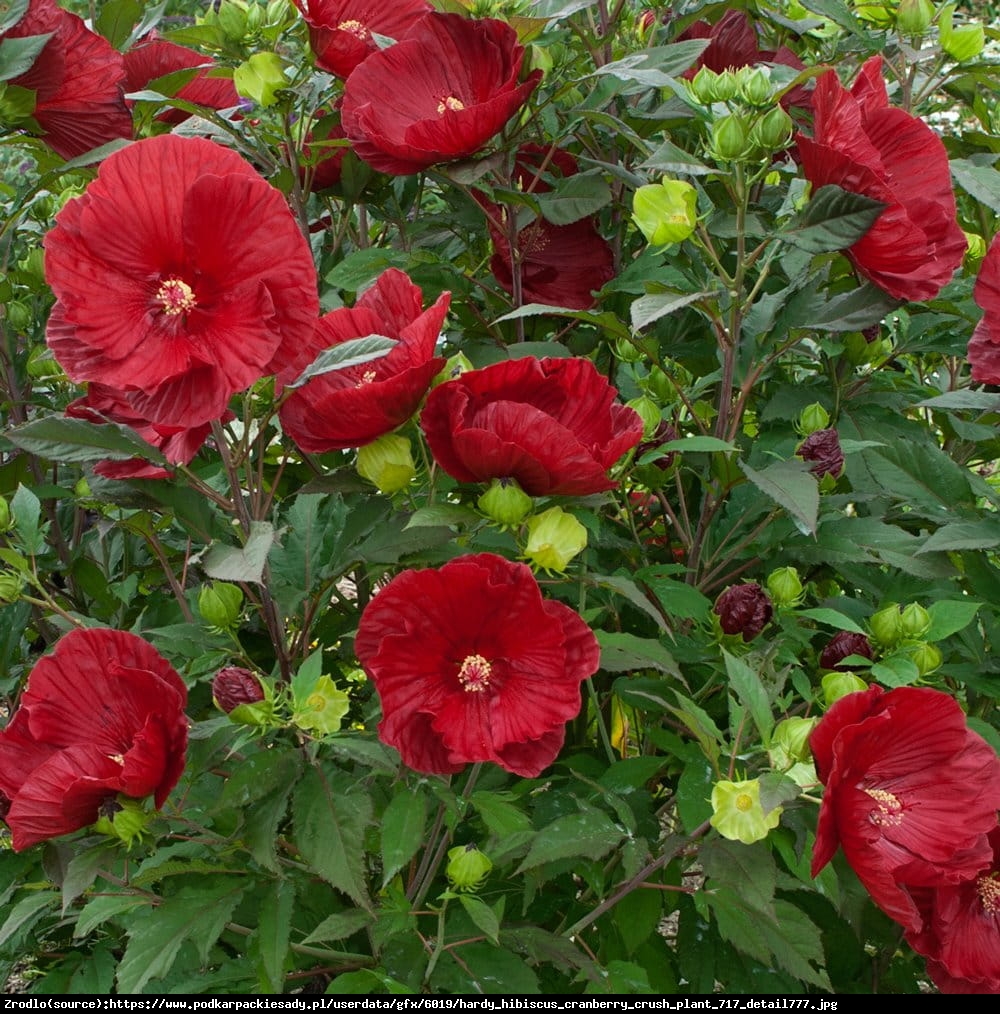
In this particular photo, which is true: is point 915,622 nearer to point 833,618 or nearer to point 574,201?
point 833,618

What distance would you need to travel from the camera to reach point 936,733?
35.0 inches

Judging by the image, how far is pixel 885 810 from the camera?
89 cm

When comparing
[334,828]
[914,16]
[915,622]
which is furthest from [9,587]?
[914,16]

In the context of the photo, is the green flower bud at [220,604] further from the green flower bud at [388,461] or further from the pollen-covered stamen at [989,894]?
the pollen-covered stamen at [989,894]

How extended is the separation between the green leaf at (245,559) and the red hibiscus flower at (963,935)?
59 cm

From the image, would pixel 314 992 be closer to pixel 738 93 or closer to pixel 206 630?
pixel 206 630

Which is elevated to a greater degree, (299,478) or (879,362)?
(879,362)

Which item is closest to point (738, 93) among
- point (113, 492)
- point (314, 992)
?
point (113, 492)

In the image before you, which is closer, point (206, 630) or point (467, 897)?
point (467, 897)

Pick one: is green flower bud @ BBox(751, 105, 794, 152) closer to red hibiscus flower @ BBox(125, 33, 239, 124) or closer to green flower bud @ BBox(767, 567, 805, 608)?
green flower bud @ BBox(767, 567, 805, 608)

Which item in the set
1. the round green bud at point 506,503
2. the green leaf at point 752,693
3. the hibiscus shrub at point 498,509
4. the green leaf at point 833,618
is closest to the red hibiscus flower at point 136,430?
the hibiscus shrub at point 498,509

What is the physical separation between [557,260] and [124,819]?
805mm

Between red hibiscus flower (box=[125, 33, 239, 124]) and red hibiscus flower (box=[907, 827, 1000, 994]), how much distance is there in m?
1.16

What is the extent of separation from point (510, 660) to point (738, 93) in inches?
20.5
